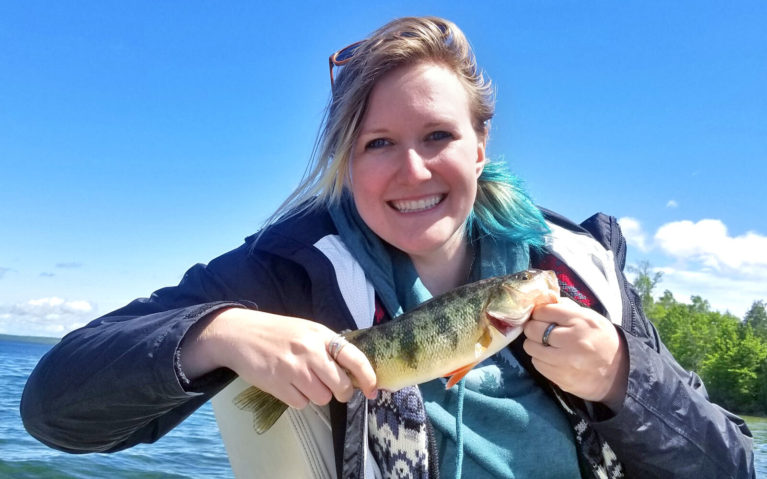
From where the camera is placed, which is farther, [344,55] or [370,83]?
[344,55]

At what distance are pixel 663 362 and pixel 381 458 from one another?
4.42 ft

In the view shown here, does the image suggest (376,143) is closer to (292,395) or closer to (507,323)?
(507,323)

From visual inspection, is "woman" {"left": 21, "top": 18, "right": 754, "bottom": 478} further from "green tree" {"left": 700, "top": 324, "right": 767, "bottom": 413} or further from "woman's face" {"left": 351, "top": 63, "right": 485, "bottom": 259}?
"green tree" {"left": 700, "top": 324, "right": 767, "bottom": 413}

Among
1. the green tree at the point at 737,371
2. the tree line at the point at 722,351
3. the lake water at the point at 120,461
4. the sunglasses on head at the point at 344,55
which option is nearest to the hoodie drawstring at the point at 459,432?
the sunglasses on head at the point at 344,55

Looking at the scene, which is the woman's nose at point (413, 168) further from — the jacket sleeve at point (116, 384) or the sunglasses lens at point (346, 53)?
the jacket sleeve at point (116, 384)

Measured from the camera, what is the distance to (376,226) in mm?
3064

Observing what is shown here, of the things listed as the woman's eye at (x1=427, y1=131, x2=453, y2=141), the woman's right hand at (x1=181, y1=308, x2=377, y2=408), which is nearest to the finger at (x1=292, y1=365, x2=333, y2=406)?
the woman's right hand at (x1=181, y1=308, x2=377, y2=408)

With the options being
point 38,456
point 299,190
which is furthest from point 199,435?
point 299,190

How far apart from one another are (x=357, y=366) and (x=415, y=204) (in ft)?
3.43

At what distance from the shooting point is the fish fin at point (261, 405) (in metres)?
2.45

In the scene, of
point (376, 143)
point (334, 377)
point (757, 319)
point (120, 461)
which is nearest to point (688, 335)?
point (757, 319)

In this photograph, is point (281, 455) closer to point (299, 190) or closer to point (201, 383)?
point (201, 383)

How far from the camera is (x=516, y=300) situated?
2.57 m

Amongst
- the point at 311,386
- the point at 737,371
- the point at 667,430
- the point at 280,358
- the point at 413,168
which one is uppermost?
the point at 413,168
